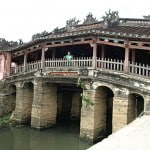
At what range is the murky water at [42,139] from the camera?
43.9 ft

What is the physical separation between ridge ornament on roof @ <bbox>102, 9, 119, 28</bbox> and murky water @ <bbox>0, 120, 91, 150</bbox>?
20.4 ft

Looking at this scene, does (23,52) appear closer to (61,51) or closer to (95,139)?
(61,51)

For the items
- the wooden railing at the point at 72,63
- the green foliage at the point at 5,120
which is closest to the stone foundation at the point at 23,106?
the green foliage at the point at 5,120

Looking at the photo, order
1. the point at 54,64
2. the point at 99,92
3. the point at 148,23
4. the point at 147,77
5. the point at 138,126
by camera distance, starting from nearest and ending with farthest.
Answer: the point at 138,126 → the point at 147,77 → the point at 99,92 → the point at 54,64 → the point at 148,23

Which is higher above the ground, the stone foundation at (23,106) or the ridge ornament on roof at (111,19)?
the ridge ornament on roof at (111,19)

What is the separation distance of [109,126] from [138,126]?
25.3 ft

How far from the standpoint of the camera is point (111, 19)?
59.6ft

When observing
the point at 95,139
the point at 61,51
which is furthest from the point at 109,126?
the point at 61,51

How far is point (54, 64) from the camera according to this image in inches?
637

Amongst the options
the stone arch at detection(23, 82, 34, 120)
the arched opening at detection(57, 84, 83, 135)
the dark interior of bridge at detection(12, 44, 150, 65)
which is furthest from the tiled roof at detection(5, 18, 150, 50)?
the arched opening at detection(57, 84, 83, 135)

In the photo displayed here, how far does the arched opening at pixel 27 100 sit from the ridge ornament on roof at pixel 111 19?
567 cm

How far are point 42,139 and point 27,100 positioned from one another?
3769mm

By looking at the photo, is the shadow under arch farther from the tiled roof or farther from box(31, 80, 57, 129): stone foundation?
box(31, 80, 57, 129): stone foundation

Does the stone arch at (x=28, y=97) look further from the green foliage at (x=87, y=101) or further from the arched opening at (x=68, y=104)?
the green foliage at (x=87, y=101)
